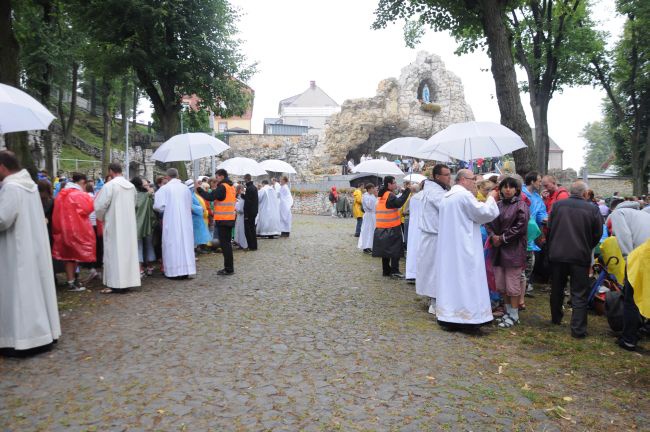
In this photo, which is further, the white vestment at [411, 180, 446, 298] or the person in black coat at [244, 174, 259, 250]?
the person in black coat at [244, 174, 259, 250]

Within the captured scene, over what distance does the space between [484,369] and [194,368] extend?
280cm

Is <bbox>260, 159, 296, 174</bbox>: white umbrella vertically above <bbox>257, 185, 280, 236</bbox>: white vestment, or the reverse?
<bbox>260, 159, 296, 174</bbox>: white umbrella

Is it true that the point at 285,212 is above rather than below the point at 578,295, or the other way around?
above

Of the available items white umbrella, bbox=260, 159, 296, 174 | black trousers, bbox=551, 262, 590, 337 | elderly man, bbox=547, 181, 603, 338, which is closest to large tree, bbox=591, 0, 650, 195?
white umbrella, bbox=260, 159, 296, 174

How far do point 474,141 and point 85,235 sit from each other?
21.8ft

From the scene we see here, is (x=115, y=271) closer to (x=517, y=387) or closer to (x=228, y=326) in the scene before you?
(x=228, y=326)

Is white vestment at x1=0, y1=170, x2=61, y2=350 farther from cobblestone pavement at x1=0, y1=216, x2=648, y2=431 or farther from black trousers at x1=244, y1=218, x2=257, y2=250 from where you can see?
black trousers at x1=244, y1=218, x2=257, y2=250

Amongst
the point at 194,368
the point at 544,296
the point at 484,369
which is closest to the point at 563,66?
the point at 544,296

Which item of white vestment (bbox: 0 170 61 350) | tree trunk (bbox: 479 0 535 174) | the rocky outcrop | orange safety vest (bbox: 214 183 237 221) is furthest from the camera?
the rocky outcrop

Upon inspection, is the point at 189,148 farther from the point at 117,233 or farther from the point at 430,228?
the point at 430,228

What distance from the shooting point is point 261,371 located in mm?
4570

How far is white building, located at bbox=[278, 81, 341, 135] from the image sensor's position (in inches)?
2849

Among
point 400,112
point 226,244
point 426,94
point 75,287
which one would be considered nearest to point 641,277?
point 226,244

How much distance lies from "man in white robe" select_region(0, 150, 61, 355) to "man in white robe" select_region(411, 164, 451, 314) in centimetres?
472
